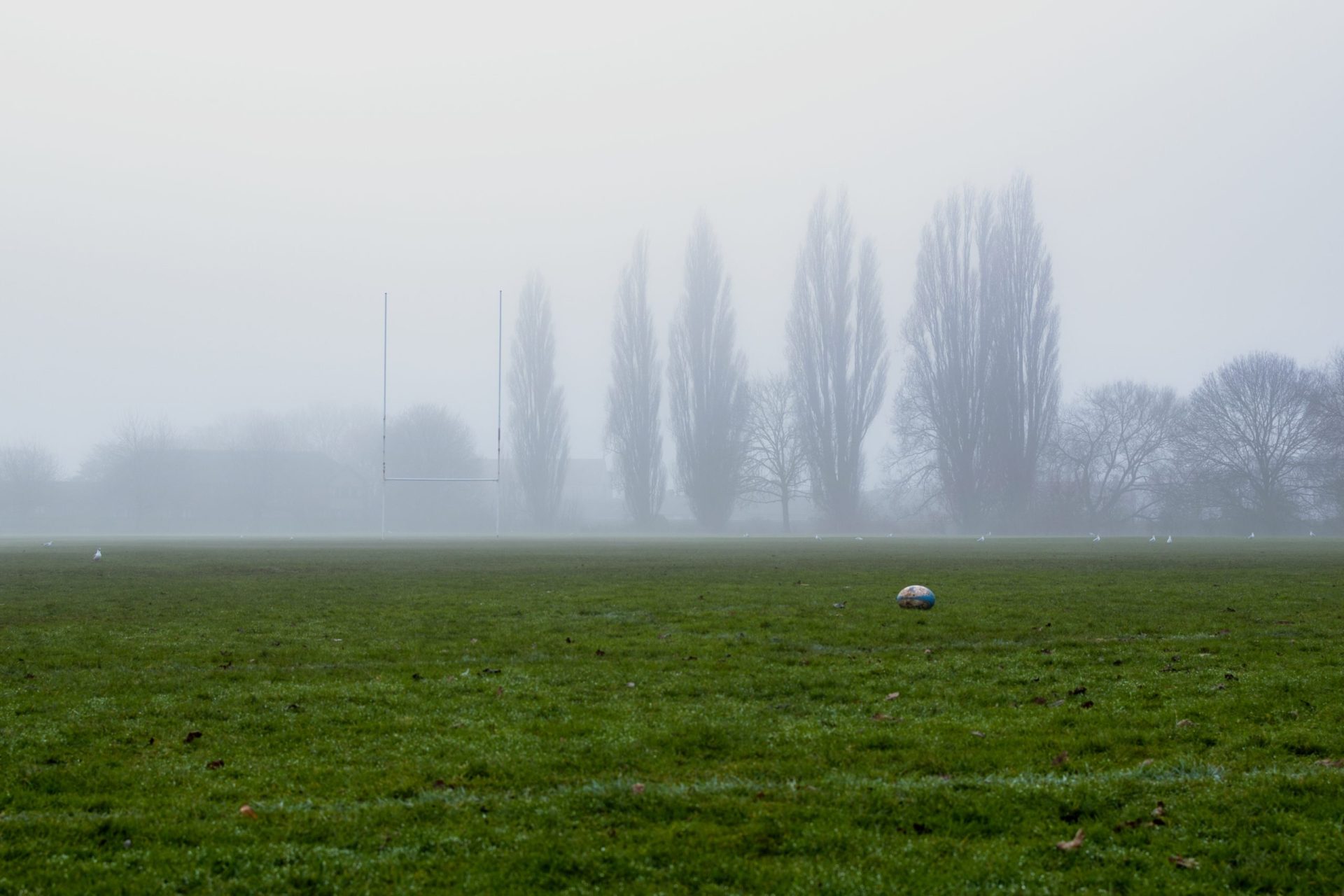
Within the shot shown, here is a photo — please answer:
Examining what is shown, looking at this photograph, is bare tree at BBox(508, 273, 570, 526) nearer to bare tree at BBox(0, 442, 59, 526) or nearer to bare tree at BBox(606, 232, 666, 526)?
bare tree at BBox(606, 232, 666, 526)

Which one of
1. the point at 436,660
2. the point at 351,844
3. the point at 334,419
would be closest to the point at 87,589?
the point at 436,660

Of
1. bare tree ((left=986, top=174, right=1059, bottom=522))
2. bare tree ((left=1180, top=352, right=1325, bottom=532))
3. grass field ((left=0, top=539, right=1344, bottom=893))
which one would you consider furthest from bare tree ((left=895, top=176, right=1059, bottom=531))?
grass field ((left=0, top=539, right=1344, bottom=893))

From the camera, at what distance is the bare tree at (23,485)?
80125 millimetres

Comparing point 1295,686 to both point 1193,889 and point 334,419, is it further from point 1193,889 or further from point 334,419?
point 334,419

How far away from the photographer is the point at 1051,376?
6194cm

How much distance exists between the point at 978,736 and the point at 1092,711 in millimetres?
1127

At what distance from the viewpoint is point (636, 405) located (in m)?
69.9

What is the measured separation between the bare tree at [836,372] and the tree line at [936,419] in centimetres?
12

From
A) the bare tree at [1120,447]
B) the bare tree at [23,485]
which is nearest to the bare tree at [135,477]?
the bare tree at [23,485]

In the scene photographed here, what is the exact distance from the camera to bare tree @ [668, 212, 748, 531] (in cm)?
6750

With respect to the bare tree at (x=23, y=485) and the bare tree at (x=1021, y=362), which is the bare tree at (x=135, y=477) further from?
the bare tree at (x=1021, y=362)

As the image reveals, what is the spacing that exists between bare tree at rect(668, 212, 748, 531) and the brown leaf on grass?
63033mm

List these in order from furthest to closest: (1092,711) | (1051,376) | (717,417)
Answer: (717,417) < (1051,376) < (1092,711)

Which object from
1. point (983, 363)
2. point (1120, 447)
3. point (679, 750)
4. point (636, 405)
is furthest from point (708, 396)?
point (679, 750)
